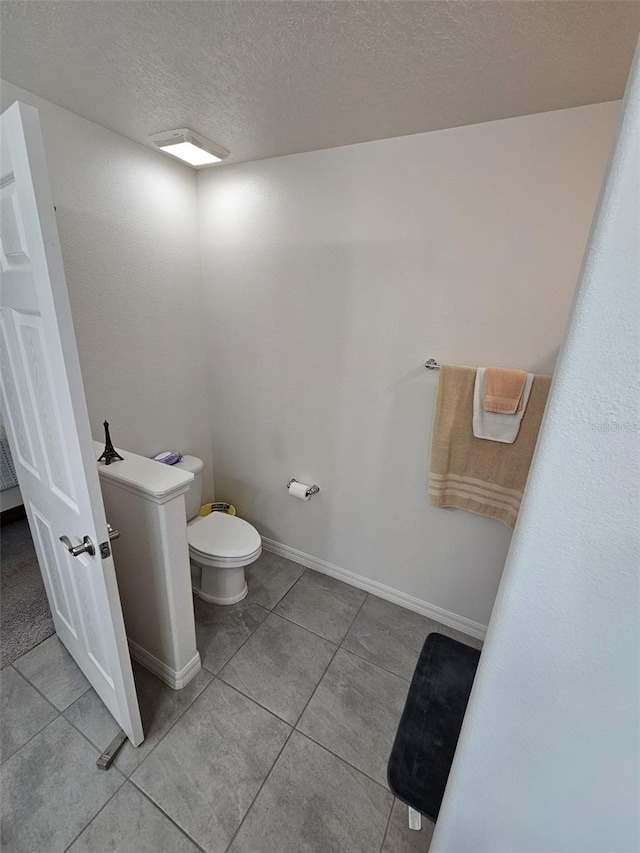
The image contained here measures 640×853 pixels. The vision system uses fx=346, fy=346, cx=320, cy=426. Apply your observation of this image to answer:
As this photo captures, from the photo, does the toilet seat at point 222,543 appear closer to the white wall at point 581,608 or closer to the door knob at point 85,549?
the door knob at point 85,549

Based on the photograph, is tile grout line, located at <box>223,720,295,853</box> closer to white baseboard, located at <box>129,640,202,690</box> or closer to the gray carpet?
white baseboard, located at <box>129,640,202,690</box>

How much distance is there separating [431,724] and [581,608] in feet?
4.15

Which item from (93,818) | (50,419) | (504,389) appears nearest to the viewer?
(50,419)

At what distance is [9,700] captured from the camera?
1.45 m

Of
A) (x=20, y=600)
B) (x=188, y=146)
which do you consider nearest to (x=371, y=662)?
(x=20, y=600)

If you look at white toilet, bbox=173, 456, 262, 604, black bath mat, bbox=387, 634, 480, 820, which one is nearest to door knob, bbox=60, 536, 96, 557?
white toilet, bbox=173, 456, 262, 604

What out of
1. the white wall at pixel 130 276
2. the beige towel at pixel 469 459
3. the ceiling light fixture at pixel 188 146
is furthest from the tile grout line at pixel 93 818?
the ceiling light fixture at pixel 188 146

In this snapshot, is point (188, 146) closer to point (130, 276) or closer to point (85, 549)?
point (130, 276)

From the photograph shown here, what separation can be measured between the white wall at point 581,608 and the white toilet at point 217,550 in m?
1.33

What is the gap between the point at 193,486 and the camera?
6.77 ft

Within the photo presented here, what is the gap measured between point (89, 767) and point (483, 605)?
179cm

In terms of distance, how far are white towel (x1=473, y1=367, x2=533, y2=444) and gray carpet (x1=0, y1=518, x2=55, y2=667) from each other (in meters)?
2.35

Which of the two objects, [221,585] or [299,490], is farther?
[299,490]

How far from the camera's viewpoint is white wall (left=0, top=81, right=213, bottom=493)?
1523 mm
